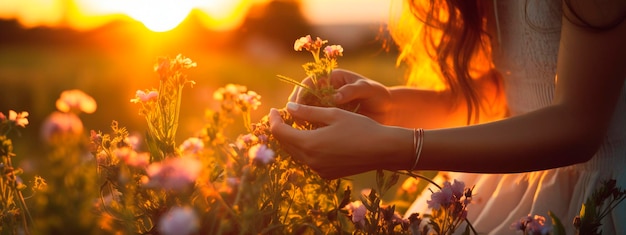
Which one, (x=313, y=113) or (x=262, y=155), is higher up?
(x=313, y=113)

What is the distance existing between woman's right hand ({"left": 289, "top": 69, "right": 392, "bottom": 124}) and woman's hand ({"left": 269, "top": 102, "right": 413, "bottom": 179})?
231 mm

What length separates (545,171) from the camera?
96.9 inches

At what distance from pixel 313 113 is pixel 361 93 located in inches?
19.0

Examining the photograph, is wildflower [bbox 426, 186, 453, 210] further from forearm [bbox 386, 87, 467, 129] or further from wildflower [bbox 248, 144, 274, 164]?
forearm [bbox 386, 87, 467, 129]

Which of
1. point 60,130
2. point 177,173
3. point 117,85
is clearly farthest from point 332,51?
point 117,85

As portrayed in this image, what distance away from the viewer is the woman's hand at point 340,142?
69.2 inches

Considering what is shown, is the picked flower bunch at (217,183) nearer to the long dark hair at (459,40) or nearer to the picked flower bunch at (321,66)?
the picked flower bunch at (321,66)

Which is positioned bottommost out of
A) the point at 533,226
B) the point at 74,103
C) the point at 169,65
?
the point at 533,226

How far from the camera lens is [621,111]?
7.75ft

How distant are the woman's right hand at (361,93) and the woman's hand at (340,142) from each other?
231 mm

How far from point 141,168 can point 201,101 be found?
753 cm

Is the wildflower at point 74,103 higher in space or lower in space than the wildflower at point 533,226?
higher

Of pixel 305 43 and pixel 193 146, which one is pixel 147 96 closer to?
pixel 193 146

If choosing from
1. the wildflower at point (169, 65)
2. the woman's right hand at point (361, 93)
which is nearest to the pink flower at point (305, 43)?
the woman's right hand at point (361, 93)
